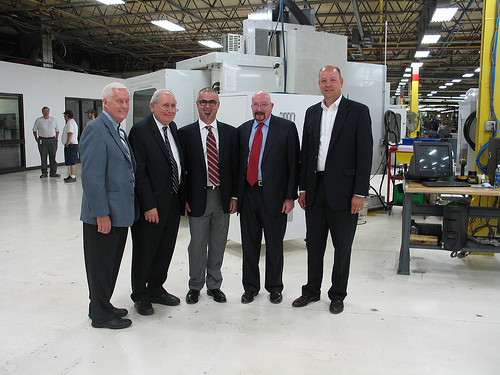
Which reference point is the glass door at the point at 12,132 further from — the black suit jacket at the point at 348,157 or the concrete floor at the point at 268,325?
the black suit jacket at the point at 348,157

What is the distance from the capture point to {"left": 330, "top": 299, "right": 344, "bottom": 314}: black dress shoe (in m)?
3.12

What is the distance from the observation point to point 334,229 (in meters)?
3.11

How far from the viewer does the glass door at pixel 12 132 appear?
1099cm

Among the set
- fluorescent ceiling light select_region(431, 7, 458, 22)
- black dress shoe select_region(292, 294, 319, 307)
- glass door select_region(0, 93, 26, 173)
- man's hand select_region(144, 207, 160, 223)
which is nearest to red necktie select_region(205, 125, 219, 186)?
man's hand select_region(144, 207, 160, 223)

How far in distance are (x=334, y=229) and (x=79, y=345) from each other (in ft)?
5.92

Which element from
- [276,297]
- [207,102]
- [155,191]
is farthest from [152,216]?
[276,297]

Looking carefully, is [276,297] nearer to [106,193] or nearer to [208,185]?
[208,185]

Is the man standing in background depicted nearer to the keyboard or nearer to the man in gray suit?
the man in gray suit

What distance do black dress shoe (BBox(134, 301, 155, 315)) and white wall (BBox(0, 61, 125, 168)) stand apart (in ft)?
32.2

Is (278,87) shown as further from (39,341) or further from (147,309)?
(39,341)

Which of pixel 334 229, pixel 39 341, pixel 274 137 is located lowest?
pixel 39 341

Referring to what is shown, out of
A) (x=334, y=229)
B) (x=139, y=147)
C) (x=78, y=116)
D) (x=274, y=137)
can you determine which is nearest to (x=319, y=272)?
(x=334, y=229)

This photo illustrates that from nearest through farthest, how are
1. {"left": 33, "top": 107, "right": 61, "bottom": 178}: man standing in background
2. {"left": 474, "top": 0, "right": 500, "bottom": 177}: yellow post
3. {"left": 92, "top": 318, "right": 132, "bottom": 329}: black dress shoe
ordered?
{"left": 92, "top": 318, "right": 132, "bottom": 329}: black dress shoe → {"left": 474, "top": 0, "right": 500, "bottom": 177}: yellow post → {"left": 33, "top": 107, "right": 61, "bottom": 178}: man standing in background

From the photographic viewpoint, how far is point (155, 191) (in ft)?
9.66
